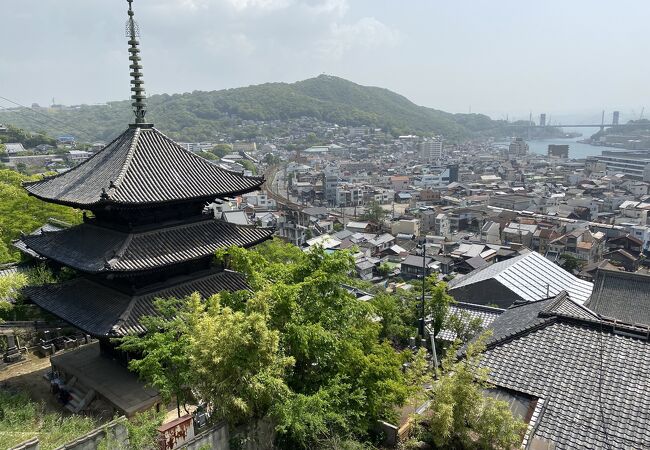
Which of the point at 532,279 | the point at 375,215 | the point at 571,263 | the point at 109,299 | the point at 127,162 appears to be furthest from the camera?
the point at 375,215

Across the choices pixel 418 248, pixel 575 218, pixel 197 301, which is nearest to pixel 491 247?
pixel 418 248

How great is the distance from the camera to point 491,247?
69.6 meters

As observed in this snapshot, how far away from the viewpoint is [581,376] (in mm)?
12836

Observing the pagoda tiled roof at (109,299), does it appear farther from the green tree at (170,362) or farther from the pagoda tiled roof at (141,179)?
the pagoda tiled roof at (141,179)

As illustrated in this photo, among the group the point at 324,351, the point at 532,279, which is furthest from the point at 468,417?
the point at 532,279

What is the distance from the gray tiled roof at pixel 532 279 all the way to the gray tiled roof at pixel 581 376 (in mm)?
24836

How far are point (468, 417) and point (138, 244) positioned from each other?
13.5 m

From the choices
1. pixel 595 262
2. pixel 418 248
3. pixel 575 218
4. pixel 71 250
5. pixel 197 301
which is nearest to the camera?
pixel 197 301

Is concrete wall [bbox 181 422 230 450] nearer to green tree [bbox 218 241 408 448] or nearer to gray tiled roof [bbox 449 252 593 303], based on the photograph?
green tree [bbox 218 241 408 448]

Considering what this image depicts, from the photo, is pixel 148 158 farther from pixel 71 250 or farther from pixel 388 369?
pixel 388 369

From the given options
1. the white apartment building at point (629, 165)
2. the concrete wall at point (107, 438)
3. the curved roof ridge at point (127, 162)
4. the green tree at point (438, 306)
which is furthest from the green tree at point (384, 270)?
the white apartment building at point (629, 165)

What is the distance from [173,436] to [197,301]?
393 cm

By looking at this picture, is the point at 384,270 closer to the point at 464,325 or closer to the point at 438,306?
the point at 438,306

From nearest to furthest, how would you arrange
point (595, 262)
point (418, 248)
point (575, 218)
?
1. point (595, 262)
2. point (418, 248)
3. point (575, 218)
